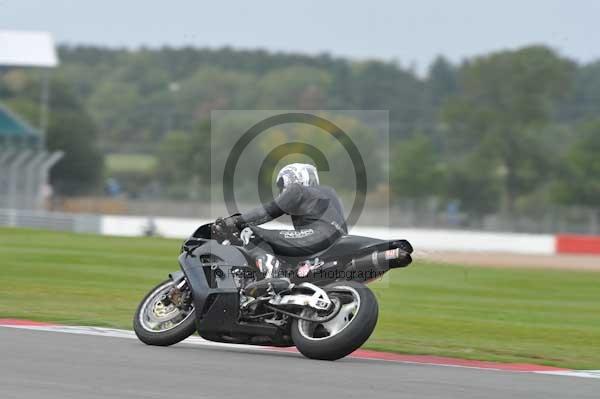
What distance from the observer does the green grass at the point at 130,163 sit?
2625 inches

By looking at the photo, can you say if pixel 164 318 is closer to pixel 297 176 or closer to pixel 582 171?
pixel 297 176

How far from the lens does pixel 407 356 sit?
387 inches

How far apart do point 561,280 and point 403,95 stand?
184 ft

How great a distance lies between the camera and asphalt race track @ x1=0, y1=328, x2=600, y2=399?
716 cm

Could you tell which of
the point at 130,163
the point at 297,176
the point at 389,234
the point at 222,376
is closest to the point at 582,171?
the point at 389,234

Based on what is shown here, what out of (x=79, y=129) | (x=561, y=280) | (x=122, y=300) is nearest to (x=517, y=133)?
(x=79, y=129)

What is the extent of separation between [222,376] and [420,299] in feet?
31.9

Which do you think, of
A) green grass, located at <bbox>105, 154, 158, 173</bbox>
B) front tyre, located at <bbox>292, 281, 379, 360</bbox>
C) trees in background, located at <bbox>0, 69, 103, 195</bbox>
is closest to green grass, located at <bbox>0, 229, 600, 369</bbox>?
front tyre, located at <bbox>292, 281, 379, 360</bbox>

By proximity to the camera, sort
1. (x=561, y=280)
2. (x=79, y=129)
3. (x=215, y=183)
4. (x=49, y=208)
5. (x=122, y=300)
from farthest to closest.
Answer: (x=79, y=129), (x=215, y=183), (x=49, y=208), (x=561, y=280), (x=122, y=300)

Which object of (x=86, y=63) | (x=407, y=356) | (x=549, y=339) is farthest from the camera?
(x=86, y=63)

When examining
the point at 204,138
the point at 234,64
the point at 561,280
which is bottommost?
the point at 561,280

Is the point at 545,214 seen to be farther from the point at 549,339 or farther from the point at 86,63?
the point at 86,63

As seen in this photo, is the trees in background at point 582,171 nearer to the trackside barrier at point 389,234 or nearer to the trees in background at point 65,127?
the trackside barrier at point 389,234

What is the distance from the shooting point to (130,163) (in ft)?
227
